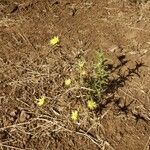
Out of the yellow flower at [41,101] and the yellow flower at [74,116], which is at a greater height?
the yellow flower at [74,116]

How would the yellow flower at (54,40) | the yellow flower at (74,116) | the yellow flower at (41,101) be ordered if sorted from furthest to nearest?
the yellow flower at (54,40)
the yellow flower at (41,101)
the yellow flower at (74,116)

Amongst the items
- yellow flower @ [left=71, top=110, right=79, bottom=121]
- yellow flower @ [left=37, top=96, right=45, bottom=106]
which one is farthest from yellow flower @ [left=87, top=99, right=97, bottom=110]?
yellow flower @ [left=37, top=96, right=45, bottom=106]

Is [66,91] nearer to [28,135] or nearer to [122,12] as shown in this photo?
[28,135]

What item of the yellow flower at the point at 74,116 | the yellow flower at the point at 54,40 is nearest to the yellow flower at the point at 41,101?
the yellow flower at the point at 74,116

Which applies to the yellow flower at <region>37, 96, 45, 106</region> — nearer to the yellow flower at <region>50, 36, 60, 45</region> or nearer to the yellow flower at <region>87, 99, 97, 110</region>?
the yellow flower at <region>87, 99, 97, 110</region>

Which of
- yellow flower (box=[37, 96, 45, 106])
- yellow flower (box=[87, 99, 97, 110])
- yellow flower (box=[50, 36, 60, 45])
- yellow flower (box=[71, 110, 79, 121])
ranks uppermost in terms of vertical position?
yellow flower (box=[50, 36, 60, 45])

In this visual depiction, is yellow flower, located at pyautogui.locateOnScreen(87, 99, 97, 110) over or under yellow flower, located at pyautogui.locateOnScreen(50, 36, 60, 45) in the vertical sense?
under

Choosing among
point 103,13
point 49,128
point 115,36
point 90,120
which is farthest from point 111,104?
point 103,13

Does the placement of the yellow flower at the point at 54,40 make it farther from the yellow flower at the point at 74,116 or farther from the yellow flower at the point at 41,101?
the yellow flower at the point at 74,116

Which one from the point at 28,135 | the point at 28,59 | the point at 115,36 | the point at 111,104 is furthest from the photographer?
the point at 115,36

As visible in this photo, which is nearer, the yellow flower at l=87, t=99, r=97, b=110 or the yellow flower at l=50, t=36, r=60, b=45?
the yellow flower at l=87, t=99, r=97, b=110

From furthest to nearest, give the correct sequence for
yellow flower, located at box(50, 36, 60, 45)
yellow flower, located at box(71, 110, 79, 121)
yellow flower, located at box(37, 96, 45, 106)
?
yellow flower, located at box(50, 36, 60, 45) < yellow flower, located at box(37, 96, 45, 106) < yellow flower, located at box(71, 110, 79, 121)
